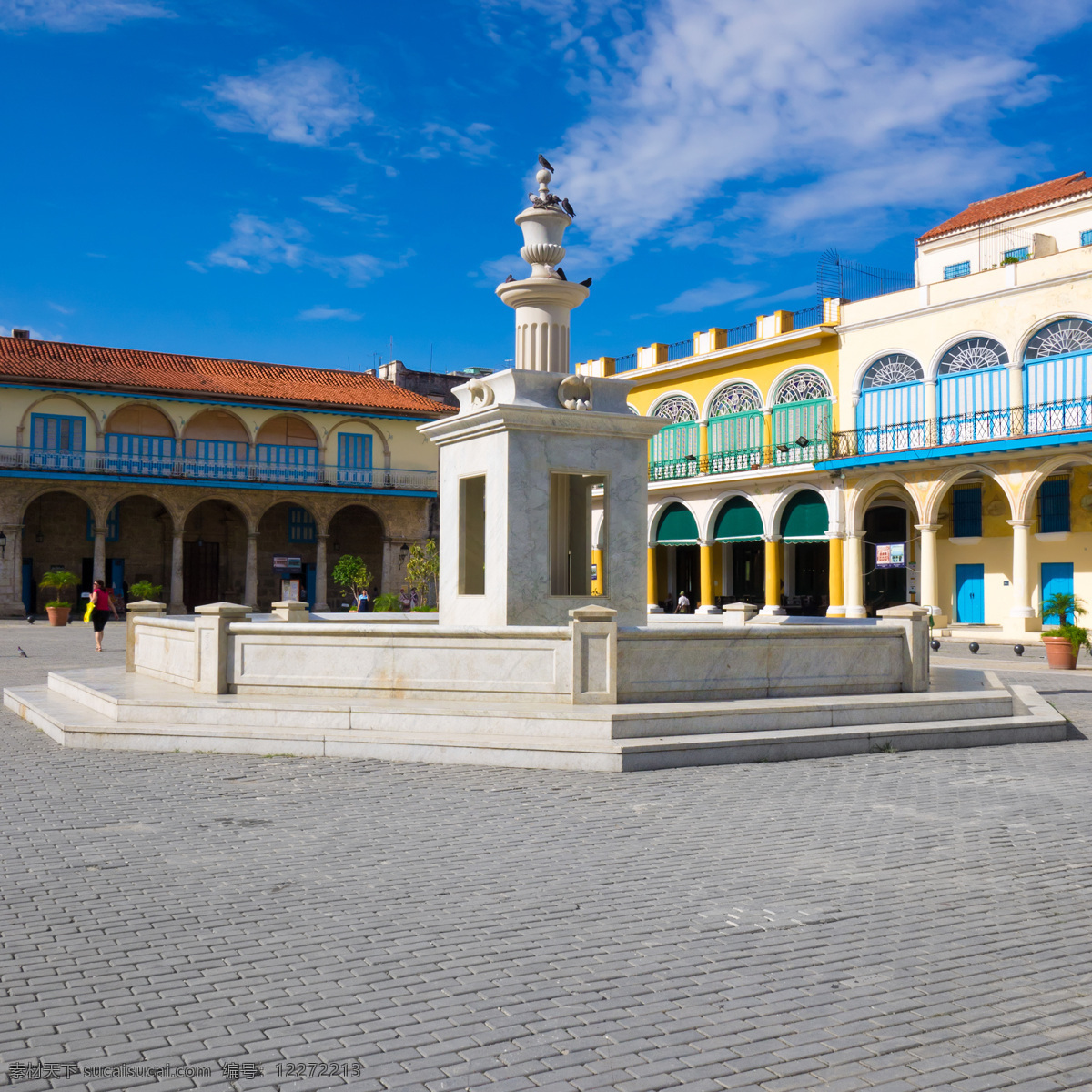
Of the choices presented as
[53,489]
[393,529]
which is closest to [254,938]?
[53,489]

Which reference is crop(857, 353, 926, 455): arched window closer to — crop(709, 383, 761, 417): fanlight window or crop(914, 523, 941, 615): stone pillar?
crop(914, 523, 941, 615): stone pillar

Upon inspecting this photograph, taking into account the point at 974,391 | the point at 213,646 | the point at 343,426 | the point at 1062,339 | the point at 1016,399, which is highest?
the point at 343,426

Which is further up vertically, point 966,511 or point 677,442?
point 677,442

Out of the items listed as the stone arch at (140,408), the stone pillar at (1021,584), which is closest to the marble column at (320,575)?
the stone arch at (140,408)

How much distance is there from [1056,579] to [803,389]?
9710 millimetres

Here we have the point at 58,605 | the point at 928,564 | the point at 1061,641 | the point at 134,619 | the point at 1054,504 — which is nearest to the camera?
the point at 134,619

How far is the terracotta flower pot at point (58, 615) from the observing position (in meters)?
33.5

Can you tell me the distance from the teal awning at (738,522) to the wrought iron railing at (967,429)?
3.82m

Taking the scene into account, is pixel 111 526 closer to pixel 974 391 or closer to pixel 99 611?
pixel 99 611

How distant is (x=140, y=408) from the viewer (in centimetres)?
4069

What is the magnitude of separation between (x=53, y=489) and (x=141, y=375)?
5436mm

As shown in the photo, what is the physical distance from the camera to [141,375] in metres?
40.8

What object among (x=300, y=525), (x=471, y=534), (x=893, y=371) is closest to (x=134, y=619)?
(x=471, y=534)

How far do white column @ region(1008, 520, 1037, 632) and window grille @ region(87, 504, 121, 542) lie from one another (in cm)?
3145
